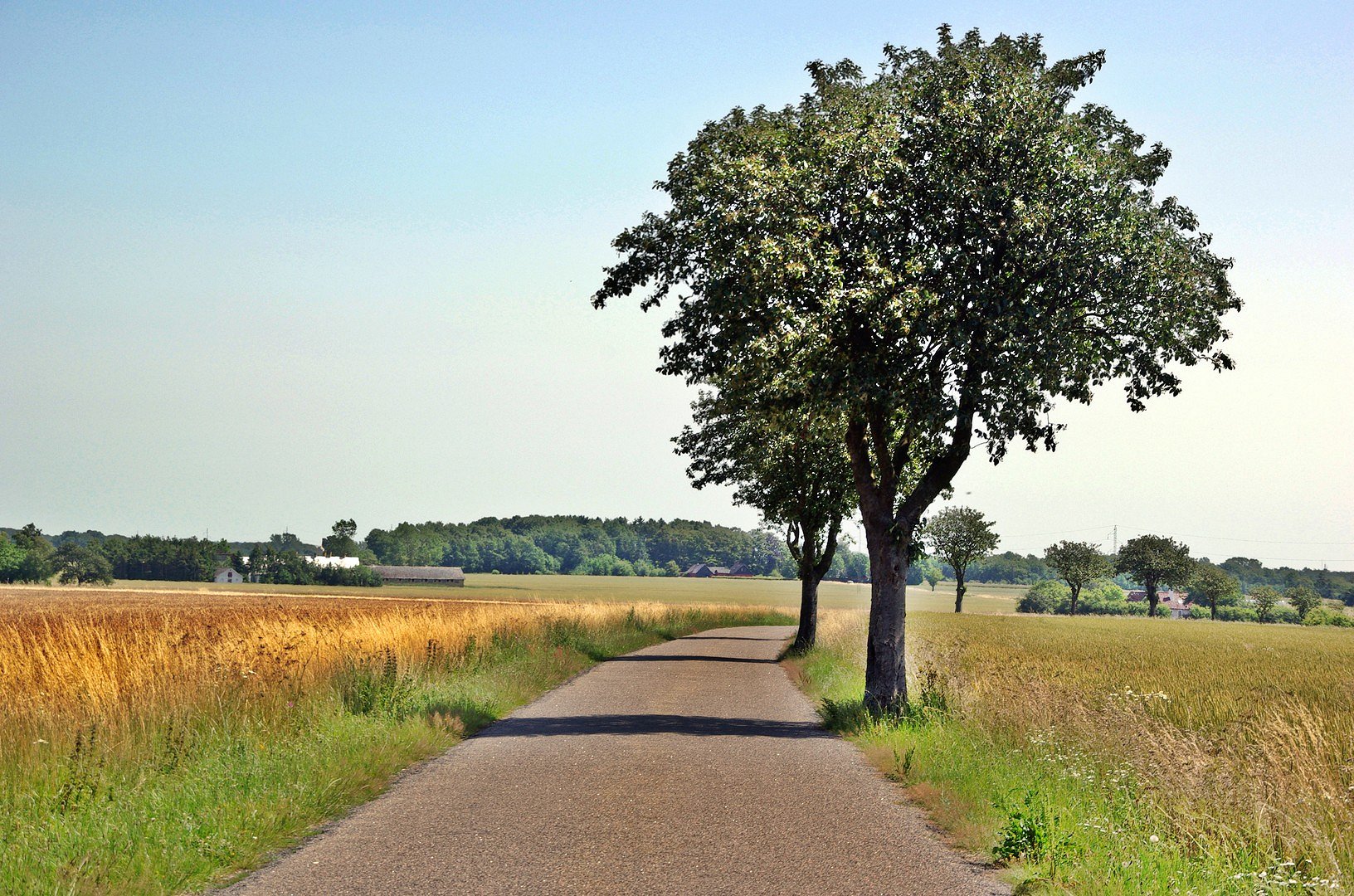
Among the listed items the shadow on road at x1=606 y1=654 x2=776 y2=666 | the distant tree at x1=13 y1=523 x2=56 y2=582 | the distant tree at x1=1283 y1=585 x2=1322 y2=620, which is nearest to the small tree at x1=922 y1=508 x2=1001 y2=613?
the distant tree at x1=1283 y1=585 x2=1322 y2=620

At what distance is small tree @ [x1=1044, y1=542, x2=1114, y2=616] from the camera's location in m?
124

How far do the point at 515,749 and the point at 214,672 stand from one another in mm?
4120

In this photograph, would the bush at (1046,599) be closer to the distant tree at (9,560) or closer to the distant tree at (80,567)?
the distant tree at (80,567)

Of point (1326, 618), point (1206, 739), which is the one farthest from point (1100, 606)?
point (1206, 739)

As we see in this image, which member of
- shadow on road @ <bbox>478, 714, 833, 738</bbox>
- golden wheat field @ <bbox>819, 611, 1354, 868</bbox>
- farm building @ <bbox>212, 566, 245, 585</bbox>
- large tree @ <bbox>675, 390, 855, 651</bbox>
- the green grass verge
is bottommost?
farm building @ <bbox>212, 566, 245, 585</bbox>

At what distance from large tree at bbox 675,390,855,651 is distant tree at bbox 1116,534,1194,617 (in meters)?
93.8

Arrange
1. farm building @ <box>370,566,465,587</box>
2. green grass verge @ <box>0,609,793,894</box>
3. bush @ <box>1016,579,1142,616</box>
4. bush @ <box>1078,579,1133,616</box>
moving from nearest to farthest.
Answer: green grass verge @ <box>0,609,793,894</box> → bush @ <box>1016,579,1142,616</box> → bush @ <box>1078,579,1133,616</box> → farm building @ <box>370,566,465,587</box>

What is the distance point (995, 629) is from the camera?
2483 inches

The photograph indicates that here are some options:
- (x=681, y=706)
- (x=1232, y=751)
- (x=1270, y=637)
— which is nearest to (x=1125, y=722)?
(x=1232, y=751)

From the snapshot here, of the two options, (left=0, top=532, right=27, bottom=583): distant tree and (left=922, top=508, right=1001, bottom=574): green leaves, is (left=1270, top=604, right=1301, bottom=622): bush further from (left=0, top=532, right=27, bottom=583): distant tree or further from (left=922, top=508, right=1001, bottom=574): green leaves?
(left=0, top=532, right=27, bottom=583): distant tree

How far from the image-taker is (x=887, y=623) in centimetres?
1777

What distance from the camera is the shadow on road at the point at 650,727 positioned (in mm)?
15344

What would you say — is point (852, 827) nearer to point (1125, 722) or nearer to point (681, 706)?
point (1125, 722)

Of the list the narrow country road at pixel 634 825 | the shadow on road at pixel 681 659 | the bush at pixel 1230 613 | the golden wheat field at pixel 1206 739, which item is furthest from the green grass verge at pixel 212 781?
the bush at pixel 1230 613
